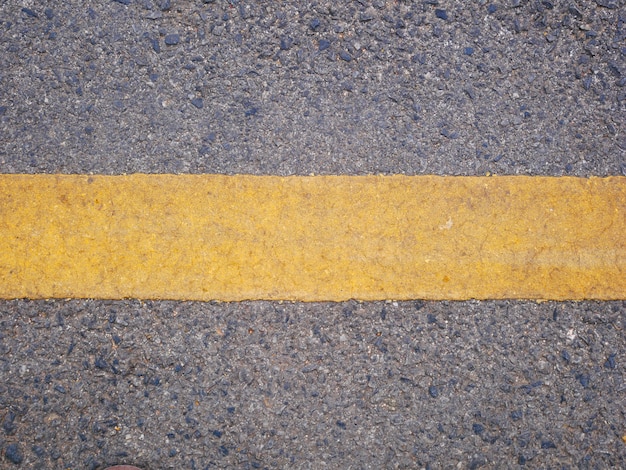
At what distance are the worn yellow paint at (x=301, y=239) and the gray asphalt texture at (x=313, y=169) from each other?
58mm

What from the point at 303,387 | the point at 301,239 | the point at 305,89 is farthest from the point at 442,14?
the point at 303,387

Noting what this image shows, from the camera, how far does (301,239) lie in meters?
1.71

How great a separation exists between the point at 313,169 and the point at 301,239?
246 millimetres

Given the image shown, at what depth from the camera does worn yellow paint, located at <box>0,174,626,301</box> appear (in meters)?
1.71

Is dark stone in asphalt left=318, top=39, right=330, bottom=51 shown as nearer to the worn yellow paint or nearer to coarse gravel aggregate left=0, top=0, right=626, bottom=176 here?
coarse gravel aggregate left=0, top=0, right=626, bottom=176

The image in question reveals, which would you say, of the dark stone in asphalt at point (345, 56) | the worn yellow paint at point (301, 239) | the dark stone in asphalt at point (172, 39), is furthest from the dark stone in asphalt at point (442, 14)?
the dark stone in asphalt at point (172, 39)

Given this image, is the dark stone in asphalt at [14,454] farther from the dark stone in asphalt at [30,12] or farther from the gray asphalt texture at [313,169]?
the dark stone in asphalt at [30,12]

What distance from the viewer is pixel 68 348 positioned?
1710 mm

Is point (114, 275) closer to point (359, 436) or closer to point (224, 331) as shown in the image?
point (224, 331)

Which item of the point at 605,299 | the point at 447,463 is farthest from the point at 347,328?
the point at 605,299

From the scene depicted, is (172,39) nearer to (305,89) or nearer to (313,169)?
(305,89)

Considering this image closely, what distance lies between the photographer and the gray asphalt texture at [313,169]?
1.70m

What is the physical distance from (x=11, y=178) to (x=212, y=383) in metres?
0.97

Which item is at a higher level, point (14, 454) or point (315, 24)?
point (315, 24)
